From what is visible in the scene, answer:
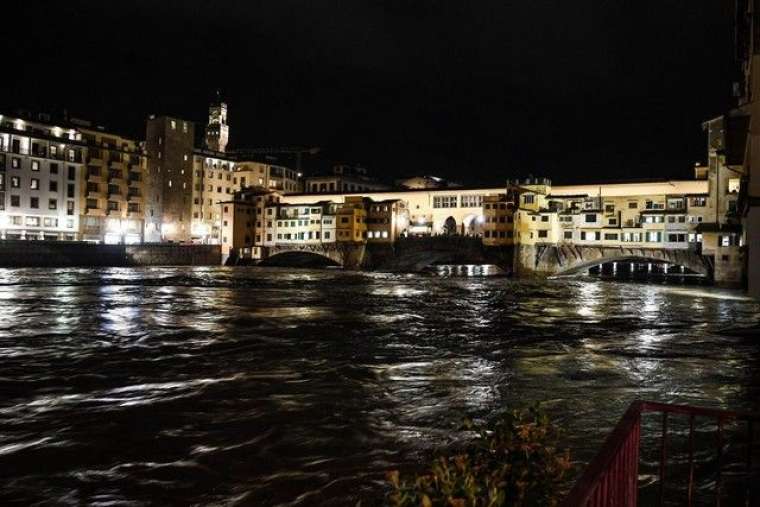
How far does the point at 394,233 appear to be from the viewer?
3649 inches

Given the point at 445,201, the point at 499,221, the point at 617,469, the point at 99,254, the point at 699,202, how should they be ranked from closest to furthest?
the point at 617,469 < the point at 699,202 < the point at 499,221 < the point at 99,254 < the point at 445,201

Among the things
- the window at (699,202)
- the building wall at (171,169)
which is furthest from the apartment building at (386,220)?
the window at (699,202)

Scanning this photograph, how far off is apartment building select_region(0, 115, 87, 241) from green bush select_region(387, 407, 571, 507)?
296 ft

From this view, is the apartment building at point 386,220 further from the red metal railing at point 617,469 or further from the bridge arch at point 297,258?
the red metal railing at point 617,469

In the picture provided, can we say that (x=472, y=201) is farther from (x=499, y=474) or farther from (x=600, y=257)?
(x=499, y=474)

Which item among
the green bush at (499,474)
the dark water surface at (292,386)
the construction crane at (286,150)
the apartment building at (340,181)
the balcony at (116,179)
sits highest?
the construction crane at (286,150)

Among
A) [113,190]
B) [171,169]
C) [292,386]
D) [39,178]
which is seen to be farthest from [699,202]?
[39,178]

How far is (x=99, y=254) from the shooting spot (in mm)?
83188

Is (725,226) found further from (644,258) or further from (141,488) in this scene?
(141,488)

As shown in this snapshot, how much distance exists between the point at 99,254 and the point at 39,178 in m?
14.6

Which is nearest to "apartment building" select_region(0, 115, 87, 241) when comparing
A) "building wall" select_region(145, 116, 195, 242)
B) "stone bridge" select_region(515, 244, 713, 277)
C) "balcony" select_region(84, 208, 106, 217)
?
"balcony" select_region(84, 208, 106, 217)

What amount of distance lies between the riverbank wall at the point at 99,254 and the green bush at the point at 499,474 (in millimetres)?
82467

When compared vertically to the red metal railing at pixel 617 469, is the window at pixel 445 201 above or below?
above

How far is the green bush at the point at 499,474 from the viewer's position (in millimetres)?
3654
